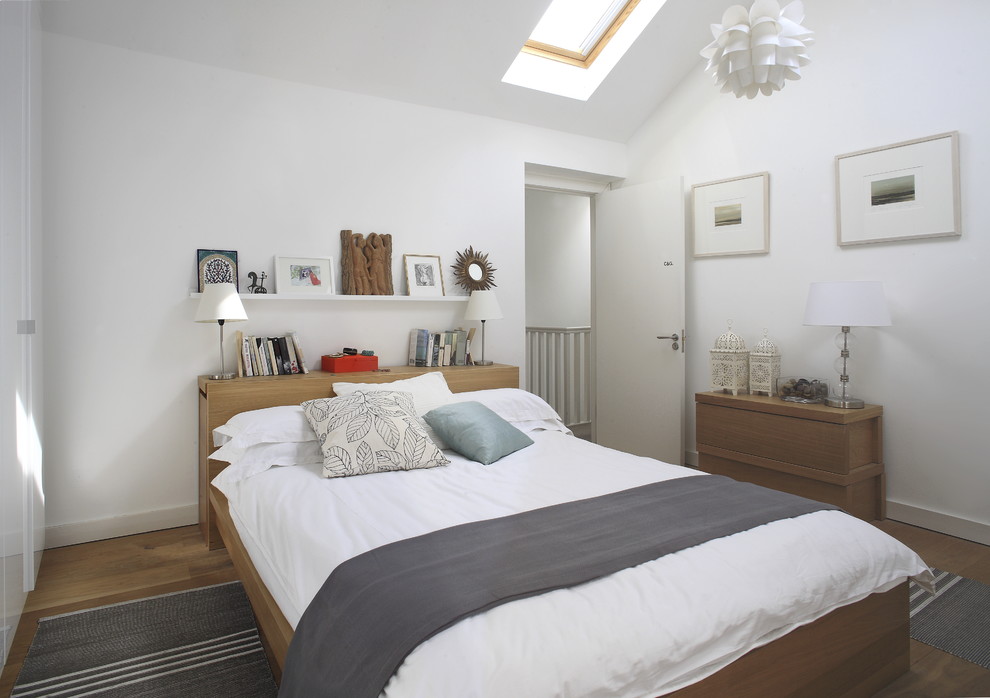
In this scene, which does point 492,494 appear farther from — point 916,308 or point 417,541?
point 916,308

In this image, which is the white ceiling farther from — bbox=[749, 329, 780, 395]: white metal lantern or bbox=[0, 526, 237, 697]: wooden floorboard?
bbox=[0, 526, 237, 697]: wooden floorboard

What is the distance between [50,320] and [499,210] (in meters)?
2.62

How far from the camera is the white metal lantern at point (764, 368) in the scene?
3523 millimetres

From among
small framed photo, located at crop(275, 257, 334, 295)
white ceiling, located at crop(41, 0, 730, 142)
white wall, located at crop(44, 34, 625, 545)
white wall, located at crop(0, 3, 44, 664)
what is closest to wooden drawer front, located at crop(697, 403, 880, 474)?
white wall, located at crop(44, 34, 625, 545)

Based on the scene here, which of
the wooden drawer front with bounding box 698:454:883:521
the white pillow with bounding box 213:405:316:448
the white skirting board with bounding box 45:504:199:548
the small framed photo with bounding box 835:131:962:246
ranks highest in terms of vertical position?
the small framed photo with bounding box 835:131:962:246

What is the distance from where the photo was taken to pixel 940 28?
116 inches

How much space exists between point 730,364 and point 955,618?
1.75 m

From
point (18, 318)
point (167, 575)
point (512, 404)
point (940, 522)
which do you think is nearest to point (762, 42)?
point (512, 404)

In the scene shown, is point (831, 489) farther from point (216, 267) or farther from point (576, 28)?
point (216, 267)

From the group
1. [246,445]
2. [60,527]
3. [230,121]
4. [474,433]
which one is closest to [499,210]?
[230,121]

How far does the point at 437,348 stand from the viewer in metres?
3.70

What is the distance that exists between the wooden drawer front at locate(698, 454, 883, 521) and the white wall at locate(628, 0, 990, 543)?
0.38 feet

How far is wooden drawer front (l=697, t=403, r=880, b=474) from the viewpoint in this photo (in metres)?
3.02

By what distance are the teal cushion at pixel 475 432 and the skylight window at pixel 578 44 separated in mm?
2289
